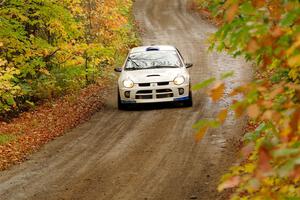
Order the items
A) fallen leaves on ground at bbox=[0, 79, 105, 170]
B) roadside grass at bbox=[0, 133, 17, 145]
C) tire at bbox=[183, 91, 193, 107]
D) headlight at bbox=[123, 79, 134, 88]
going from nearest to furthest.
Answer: fallen leaves on ground at bbox=[0, 79, 105, 170] < roadside grass at bbox=[0, 133, 17, 145] < headlight at bbox=[123, 79, 134, 88] < tire at bbox=[183, 91, 193, 107]

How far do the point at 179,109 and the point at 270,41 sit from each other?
482 inches

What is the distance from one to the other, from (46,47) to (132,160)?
23.4 feet

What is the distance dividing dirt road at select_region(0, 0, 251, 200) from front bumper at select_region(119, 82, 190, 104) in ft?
1.19

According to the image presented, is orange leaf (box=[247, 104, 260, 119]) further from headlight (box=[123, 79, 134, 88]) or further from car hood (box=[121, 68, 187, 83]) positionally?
headlight (box=[123, 79, 134, 88])

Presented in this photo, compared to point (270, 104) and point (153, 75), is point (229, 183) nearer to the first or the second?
point (270, 104)

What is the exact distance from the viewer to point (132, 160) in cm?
1042

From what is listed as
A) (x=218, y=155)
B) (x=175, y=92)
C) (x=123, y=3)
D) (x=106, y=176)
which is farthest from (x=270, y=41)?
(x=123, y=3)

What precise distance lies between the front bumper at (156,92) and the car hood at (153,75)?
15cm

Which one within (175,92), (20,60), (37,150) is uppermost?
(20,60)

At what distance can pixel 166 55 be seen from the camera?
16391 millimetres

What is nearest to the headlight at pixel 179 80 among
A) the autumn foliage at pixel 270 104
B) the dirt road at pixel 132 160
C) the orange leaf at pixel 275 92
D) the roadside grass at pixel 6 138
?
the dirt road at pixel 132 160

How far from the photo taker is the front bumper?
1507 centimetres

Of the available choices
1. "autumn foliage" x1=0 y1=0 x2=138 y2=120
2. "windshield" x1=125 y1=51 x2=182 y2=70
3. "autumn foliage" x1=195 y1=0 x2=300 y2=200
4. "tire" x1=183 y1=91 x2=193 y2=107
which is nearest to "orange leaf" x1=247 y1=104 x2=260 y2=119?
"autumn foliage" x1=195 y1=0 x2=300 y2=200

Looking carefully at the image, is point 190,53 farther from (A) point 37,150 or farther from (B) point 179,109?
(A) point 37,150
